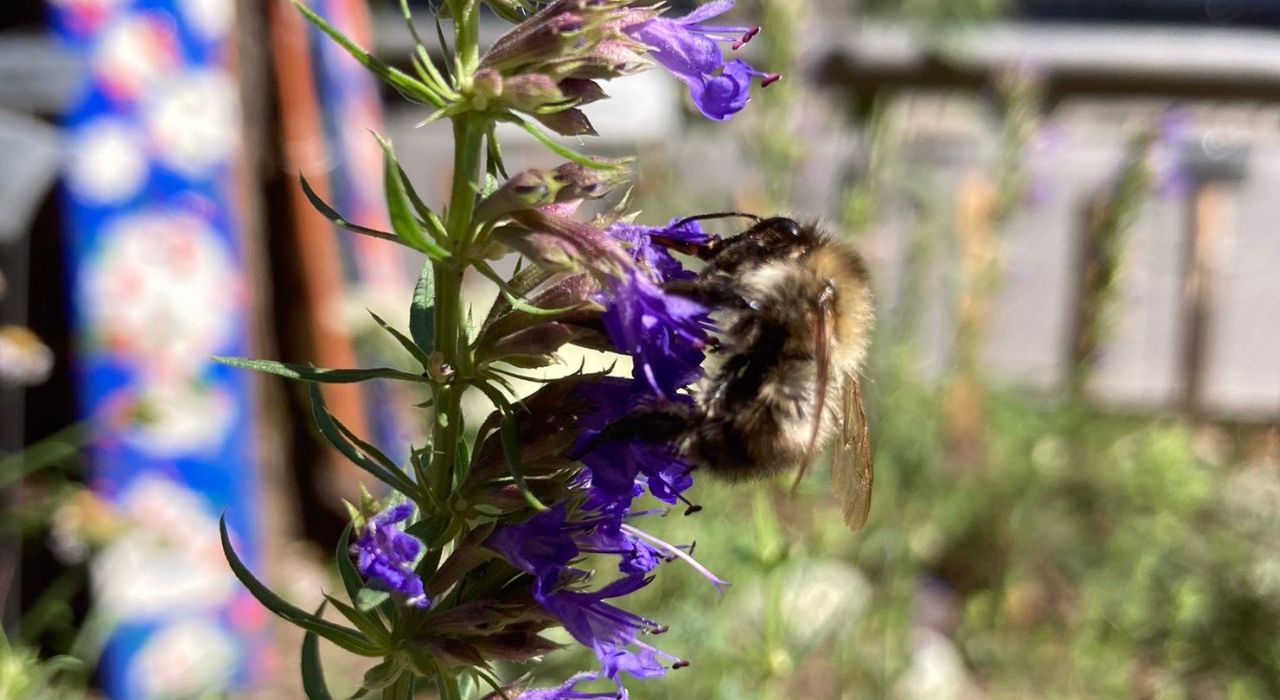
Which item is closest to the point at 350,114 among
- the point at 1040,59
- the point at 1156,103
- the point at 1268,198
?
the point at 1040,59

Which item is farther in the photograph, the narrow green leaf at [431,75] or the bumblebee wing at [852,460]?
the bumblebee wing at [852,460]

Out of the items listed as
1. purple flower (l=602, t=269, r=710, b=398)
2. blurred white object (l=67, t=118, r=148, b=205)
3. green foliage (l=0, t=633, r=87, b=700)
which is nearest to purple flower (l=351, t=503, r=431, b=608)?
purple flower (l=602, t=269, r=710, b=398)

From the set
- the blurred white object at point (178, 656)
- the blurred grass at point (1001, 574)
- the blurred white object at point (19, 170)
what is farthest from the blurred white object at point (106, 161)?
the blurred grass at point (1001, 574)

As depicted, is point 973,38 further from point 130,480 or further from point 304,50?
point 130,480

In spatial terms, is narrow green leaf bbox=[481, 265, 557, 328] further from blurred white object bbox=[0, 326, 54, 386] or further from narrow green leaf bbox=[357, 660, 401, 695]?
blurred white object bbox=[0, 326, 54, 386]

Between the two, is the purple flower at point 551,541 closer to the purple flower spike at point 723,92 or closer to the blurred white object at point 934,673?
the purple flower spike at point 723,92
